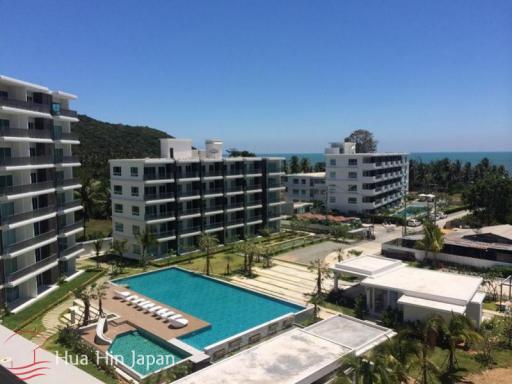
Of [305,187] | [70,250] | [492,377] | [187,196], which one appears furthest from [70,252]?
[305,187]

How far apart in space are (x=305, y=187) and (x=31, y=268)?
6074 cm

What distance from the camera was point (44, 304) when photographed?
33.2m

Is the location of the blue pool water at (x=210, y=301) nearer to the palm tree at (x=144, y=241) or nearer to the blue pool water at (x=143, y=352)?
the blue pool water at (x=143, y=352)

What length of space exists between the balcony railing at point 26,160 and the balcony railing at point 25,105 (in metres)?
3.86

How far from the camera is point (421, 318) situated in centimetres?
2822

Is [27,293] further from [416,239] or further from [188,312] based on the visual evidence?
[416,239]

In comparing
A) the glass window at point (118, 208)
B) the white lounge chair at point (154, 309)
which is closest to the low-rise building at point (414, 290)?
the white lounge chair at point (154, 309)

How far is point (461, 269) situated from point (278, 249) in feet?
64.9

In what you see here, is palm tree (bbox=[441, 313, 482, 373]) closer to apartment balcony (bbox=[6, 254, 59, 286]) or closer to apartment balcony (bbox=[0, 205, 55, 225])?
apartment balcony (bbox=[6, 254, 59, 286])

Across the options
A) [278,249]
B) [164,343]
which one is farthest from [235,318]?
[278,249]

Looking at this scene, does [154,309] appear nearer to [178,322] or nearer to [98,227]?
[178,322]

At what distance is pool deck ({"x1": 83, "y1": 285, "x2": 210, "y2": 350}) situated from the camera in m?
27.8

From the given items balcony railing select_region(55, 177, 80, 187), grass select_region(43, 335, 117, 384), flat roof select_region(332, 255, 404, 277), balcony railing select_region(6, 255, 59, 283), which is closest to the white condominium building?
flat roof select_region(332, 255, 404, 277)

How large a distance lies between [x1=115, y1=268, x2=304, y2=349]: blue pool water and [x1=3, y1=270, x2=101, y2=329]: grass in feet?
11.9
